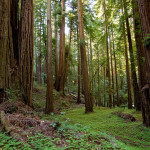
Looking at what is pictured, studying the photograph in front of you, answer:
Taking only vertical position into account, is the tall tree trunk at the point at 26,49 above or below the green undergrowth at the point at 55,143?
above

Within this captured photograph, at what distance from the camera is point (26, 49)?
6406 mm

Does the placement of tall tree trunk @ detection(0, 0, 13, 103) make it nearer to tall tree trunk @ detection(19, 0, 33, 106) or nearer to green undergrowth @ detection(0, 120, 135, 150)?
tall tree trunk @ detection(19, 0, 33, 106)

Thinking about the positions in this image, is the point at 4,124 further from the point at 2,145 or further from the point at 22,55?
the point at 22,55

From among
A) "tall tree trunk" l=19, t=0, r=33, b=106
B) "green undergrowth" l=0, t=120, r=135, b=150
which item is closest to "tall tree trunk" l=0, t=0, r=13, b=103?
"tall tree trunk" l=19, t=0, r=33, b=106

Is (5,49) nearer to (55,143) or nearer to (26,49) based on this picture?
(26,49)

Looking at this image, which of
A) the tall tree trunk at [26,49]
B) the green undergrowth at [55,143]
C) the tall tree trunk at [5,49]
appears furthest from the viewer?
the tall tree trunk at [26,49]

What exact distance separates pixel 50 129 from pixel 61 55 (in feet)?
40.4

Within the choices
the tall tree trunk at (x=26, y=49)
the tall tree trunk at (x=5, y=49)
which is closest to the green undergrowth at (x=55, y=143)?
the tall tree trunk at (x=5, y=49)

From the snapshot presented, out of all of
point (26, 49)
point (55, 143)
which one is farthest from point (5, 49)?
point (55, 143)

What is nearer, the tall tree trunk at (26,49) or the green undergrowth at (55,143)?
the green undergrowth at (55,143)

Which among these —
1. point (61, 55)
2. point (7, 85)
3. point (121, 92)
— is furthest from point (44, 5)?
point (121, 92)

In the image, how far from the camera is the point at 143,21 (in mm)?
4082

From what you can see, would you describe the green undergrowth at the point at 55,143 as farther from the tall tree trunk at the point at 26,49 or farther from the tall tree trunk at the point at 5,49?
the tall tree trunk at the point at 26,49

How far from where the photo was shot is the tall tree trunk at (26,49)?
243 inches
